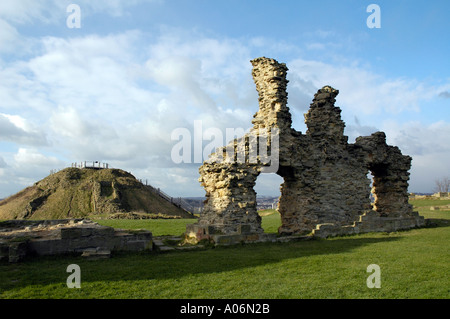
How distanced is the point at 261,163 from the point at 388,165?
1010 centimetres

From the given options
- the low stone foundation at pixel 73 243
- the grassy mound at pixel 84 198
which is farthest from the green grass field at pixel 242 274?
the grassy mound at pixel 84 198

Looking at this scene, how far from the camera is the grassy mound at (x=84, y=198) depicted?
38188 millimetres

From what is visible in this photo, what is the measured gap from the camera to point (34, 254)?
8.88 metres

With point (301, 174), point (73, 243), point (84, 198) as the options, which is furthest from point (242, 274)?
point (84, 198)

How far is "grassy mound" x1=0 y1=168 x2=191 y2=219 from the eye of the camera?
125ft

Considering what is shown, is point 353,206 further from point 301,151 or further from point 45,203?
point 45,203

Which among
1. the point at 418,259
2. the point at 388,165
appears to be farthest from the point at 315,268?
the point at 388,165

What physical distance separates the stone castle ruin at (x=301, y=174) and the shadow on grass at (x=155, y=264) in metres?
1.65

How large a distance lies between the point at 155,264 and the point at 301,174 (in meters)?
9.52

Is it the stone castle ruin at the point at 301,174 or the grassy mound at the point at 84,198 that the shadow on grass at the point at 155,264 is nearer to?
the stone castle ruin at the point at 301,174

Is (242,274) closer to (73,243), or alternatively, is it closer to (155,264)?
(155,264)

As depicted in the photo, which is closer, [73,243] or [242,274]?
[242,274]

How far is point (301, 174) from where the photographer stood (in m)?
15.9

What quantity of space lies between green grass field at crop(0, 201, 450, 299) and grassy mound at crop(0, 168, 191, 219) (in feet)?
94.4
